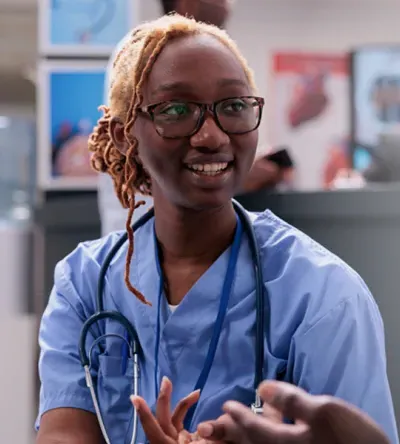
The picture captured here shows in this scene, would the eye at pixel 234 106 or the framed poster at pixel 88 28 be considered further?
the framed poster at pixel 88 28

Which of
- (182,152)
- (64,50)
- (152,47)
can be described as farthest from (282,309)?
(64,50)

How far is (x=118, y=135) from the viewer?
97 centimetres

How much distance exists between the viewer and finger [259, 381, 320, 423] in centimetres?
55

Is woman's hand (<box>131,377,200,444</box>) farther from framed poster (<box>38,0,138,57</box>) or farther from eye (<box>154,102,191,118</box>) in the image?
framed poster (<box>38,0,138,57</box>)

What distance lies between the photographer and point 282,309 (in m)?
0.84

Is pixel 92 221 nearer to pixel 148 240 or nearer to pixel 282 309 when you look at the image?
pixel 148 240

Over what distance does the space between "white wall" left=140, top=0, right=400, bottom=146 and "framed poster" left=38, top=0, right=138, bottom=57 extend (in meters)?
2.35

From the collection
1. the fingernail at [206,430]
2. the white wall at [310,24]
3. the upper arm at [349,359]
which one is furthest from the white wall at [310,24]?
the fingernail at [206,430]

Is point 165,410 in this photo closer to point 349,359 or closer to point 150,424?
point 150,424

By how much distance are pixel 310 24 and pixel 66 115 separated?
2.84 m

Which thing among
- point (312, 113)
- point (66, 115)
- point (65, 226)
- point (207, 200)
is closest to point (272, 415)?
point (207, 200)

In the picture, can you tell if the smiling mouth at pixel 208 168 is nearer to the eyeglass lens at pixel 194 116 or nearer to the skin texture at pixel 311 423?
the eyeglass lens at pixel 194 116

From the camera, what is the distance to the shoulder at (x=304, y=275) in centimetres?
81

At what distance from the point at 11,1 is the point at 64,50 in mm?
2647
